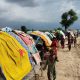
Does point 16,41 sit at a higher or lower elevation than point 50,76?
higher

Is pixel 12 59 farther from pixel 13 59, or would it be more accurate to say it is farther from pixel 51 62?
pixel 51 62

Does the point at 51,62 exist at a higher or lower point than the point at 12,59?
lower

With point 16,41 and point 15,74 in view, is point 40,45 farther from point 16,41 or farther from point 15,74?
point 15,74

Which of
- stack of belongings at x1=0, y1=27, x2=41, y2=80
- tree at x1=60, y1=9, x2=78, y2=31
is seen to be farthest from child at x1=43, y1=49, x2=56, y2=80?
tree at x1=60, y1=9, x2=78, y2=31

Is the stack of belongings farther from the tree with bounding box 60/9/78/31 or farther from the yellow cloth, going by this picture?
the tree with bounding box 60/9/78/31

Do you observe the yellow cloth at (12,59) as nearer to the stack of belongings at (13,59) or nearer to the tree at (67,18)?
the stack of belongings at (13,59)

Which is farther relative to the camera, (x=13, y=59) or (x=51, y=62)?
(x=51, y=62)

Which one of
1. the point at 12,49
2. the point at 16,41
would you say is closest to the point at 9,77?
the point at 12,49

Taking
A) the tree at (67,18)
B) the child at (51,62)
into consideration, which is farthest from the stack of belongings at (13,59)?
the tree at (67,18)

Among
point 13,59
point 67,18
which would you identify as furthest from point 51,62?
point 67,18

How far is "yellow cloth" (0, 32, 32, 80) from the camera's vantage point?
31.5 feet

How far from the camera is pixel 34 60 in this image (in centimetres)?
1318

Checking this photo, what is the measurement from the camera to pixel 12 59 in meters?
10.2

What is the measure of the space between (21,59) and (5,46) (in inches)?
39.2
